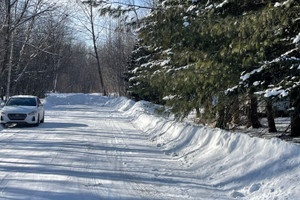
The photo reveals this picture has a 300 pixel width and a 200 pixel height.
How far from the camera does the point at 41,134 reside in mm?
14203

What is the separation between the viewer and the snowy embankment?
18.3 feet

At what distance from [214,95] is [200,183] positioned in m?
4.13

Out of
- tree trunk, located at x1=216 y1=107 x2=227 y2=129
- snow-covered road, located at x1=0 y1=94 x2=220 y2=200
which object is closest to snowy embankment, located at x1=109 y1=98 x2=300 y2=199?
snow-covered road, located at x1=0 y1=94 x2=220 y2=200

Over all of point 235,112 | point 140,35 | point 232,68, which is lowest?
point 235,112

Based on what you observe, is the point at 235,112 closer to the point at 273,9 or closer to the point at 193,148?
the point at 193,148

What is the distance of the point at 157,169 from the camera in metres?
8.13

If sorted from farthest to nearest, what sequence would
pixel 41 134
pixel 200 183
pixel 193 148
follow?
pixel 41 134
pixel 193 148
pixel 200 183

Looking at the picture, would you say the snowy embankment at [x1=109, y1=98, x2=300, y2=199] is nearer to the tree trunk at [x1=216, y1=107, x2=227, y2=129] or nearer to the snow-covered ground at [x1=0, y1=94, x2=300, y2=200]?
the snow-covered ground at [x1=0, y1=94, x2=300, y2=200]

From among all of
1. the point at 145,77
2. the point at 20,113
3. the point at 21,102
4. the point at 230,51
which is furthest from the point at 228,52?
the point at 21,102

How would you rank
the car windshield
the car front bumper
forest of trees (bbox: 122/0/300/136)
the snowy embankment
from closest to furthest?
the snowy embankment, forest of trees (bbox: 122/0/300/136), the car front bumper, the car windshield

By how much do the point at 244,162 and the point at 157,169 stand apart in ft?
6.88

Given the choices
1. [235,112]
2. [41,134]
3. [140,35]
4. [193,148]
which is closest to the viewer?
[193,148]

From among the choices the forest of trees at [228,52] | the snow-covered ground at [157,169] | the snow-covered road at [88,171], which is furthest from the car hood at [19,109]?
the forest of trees at [228,52]

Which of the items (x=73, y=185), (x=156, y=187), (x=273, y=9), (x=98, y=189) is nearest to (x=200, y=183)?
(x=156, y=187)
